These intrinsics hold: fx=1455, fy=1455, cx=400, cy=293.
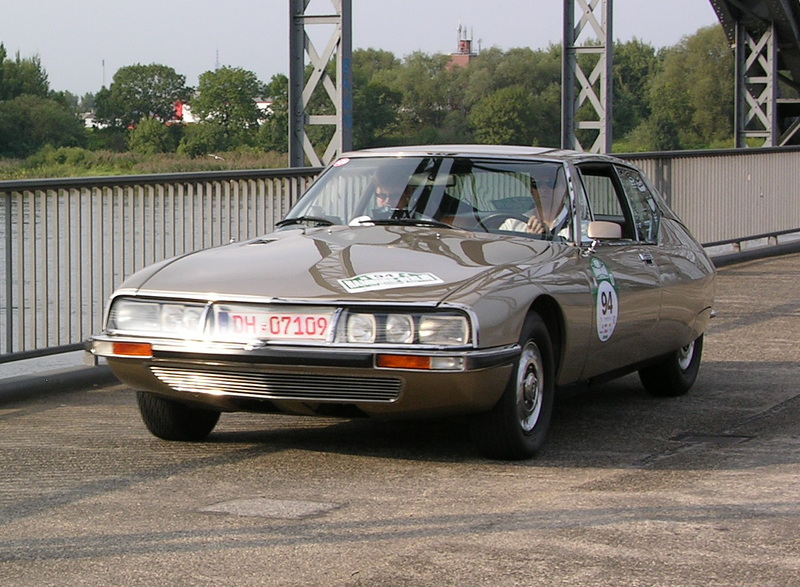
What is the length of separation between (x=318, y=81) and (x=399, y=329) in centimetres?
794

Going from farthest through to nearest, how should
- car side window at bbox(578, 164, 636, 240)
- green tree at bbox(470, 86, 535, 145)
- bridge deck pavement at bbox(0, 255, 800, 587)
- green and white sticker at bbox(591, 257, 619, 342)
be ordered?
1. green tree at bbox(470, 86, 535, 145)
2. car side window at bbox(578, 164, 636, 240)
3. green and white sticker at bbox(591, 257, 619, 342)
4. bridge deck pavement at bbox(0, 255, 800, 587)

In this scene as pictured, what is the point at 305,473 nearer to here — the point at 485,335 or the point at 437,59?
the point at 485,335

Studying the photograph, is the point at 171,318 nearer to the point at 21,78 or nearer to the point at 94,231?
the point at 94,231

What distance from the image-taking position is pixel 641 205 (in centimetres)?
836

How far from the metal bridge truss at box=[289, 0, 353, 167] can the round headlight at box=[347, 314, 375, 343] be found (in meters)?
7.32

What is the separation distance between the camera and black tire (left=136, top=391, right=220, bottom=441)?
6766mm

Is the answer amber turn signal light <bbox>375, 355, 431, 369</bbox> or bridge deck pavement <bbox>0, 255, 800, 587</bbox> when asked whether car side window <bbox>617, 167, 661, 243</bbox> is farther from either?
amber turn signal light <bbox>375, 355, 431, 369</bbox>

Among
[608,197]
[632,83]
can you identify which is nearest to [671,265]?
[608,197]

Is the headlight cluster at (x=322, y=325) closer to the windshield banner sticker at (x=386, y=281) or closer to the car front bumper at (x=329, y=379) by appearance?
the car front bumper at (x=329, y=379)

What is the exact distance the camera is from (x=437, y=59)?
9950cm

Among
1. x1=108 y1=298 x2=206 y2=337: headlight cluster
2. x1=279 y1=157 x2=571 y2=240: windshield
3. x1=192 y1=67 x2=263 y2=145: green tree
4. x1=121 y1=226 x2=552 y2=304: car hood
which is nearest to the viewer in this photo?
x1=121 y1=226 x2=552 y2=304: car hood

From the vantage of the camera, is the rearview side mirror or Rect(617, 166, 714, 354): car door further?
Rect(617, 166, 714, 354): car door

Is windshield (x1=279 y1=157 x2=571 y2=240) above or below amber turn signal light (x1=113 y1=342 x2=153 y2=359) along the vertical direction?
above

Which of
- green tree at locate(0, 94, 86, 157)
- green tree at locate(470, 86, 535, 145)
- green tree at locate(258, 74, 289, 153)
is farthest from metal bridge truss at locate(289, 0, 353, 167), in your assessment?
green tree at locate(470, 86, 535, 145)
